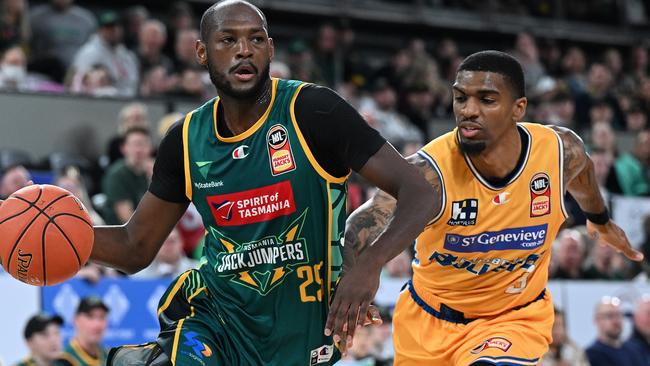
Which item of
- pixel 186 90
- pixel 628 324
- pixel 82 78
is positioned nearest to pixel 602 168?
pixel 628 324

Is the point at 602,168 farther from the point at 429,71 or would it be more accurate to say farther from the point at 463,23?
the point at 463,23

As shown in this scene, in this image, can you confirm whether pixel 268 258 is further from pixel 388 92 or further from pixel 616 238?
pixel 388 92

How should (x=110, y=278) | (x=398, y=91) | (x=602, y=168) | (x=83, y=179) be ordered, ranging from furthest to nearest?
(x=398, y=91)
(x=602, y=168)
(x=83, y=179)
(x=110, y=278)

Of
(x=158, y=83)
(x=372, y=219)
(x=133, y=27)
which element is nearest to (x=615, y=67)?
(x=133, y=27)

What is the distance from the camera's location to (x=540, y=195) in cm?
605

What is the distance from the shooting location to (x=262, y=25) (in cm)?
483

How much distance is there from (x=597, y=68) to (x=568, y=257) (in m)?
7.40

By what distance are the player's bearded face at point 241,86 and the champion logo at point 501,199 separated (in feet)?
5.51

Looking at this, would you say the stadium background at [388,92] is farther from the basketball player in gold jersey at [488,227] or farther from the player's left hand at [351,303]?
the player's left hand at [351,303]

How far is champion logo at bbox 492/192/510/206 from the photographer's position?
5992 mm

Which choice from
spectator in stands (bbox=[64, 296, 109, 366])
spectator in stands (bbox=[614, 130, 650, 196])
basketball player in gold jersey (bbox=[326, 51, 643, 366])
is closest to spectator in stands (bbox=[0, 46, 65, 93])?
spectator in stands (bbox=[64, 296, 109, 366])

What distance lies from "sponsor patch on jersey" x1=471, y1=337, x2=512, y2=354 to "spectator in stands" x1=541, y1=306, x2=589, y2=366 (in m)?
4.59

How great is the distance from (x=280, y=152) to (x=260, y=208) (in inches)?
10.1

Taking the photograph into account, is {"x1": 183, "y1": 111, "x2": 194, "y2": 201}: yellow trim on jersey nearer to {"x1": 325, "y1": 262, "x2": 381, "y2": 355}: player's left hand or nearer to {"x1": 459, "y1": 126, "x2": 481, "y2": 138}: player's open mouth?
{"x1": 325, "y1": 262, "x2": 381, "y2": 355}: player's left hand
